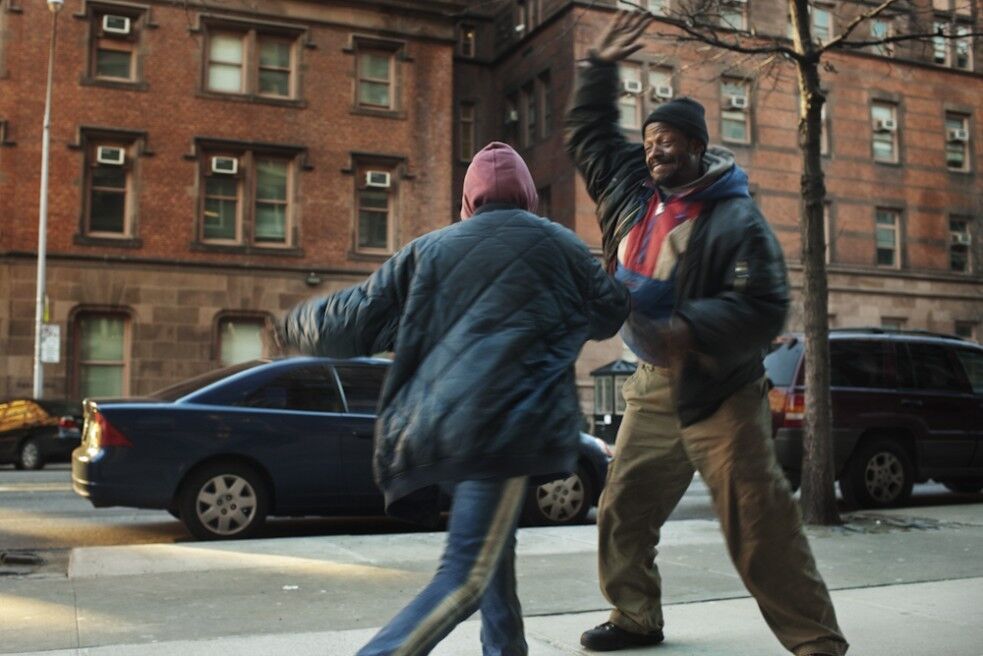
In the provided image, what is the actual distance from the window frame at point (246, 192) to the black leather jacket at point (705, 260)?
73.8 feet

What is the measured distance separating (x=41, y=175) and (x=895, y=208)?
24570 millimetres

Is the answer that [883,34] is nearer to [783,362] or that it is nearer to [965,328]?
[783,362]

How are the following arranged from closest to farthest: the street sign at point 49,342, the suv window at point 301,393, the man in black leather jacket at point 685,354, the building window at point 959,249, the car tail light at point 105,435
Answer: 1. the man in black leather jacket at point 685,354
2. the car tail light at point 105,435
3. the suv window at point 301,393
4. the street sign at point 49,342
5. the building window at point 959,249

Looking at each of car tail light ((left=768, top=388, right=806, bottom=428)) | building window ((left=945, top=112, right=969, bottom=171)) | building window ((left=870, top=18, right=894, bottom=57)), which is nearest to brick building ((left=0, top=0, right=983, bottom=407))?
building window ((left=945, top=112, right=969, bottom=171))

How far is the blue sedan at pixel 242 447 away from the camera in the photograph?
834 centimetres

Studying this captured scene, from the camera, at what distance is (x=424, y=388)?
3.08 meters

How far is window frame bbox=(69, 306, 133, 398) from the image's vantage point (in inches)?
960

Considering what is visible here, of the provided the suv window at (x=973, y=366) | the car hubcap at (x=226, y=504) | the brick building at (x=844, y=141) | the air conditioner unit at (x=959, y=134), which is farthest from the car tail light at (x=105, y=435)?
the air conditioner unit at (x=959, y=134)

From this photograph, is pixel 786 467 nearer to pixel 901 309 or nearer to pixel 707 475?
pixel 707 475

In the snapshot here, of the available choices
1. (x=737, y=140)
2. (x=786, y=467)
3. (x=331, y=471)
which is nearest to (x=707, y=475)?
(x=331, y=471)

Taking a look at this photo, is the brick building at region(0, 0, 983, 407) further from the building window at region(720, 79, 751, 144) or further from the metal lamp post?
the metal lamp post

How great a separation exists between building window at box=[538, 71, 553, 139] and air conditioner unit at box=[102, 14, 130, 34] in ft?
37.9

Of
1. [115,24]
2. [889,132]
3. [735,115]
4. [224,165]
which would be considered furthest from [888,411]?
[889,132]

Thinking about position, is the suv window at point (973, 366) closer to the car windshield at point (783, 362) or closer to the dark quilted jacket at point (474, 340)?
the car windshield at point (783, 362)
